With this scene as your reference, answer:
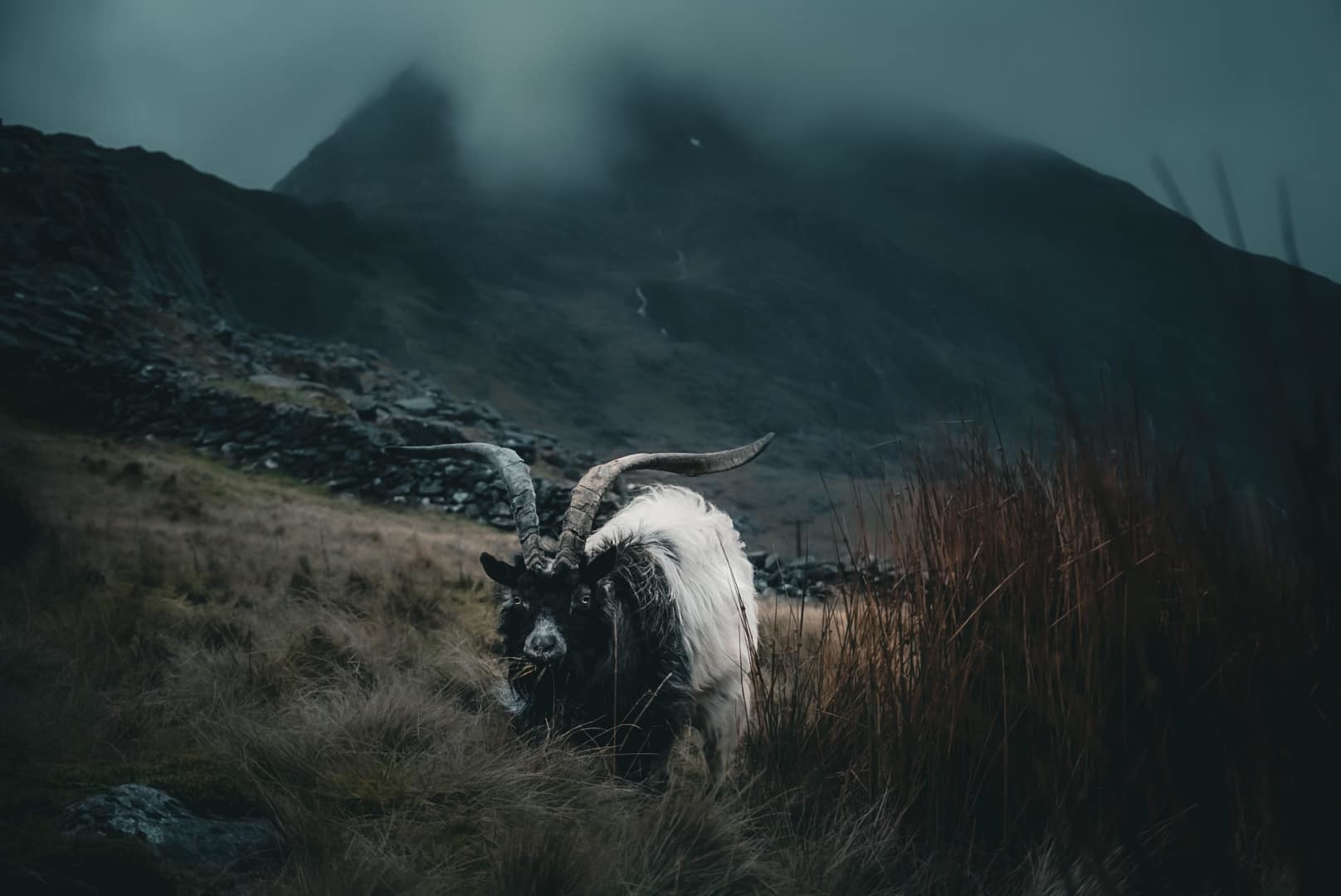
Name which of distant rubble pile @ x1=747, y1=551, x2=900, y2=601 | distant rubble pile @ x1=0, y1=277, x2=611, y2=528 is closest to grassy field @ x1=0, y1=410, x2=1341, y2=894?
distant rubble pile @ x1=747, y1=551, x2=900, y2=601

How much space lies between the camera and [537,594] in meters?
3.87

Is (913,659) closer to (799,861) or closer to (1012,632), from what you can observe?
(1012,632)

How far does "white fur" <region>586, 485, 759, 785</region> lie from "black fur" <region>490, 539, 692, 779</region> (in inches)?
6.0

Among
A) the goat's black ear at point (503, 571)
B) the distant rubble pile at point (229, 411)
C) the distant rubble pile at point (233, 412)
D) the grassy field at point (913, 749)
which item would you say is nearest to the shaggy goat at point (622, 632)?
the goat's black ear at point (503, 571)

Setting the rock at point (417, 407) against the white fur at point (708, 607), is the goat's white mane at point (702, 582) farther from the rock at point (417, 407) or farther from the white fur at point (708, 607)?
the rock at point (417, 407)

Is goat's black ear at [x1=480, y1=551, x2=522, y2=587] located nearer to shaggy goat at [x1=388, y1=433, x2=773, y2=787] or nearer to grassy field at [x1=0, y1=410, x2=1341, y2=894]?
shaggy goat at [x1=388, y1=433, x2=773, y2=787]

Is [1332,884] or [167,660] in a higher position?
[167,660]

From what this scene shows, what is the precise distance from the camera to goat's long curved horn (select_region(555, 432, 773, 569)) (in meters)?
4.04

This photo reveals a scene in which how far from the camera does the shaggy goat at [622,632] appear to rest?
12.8 ft

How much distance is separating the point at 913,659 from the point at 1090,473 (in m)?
1.86

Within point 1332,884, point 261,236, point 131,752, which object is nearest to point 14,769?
point 131,752

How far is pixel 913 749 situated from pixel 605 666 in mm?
1642

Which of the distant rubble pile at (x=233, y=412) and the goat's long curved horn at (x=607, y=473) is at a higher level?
the distant rubble pile at (x=233, y=412)

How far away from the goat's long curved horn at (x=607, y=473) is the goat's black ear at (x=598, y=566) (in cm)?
6
